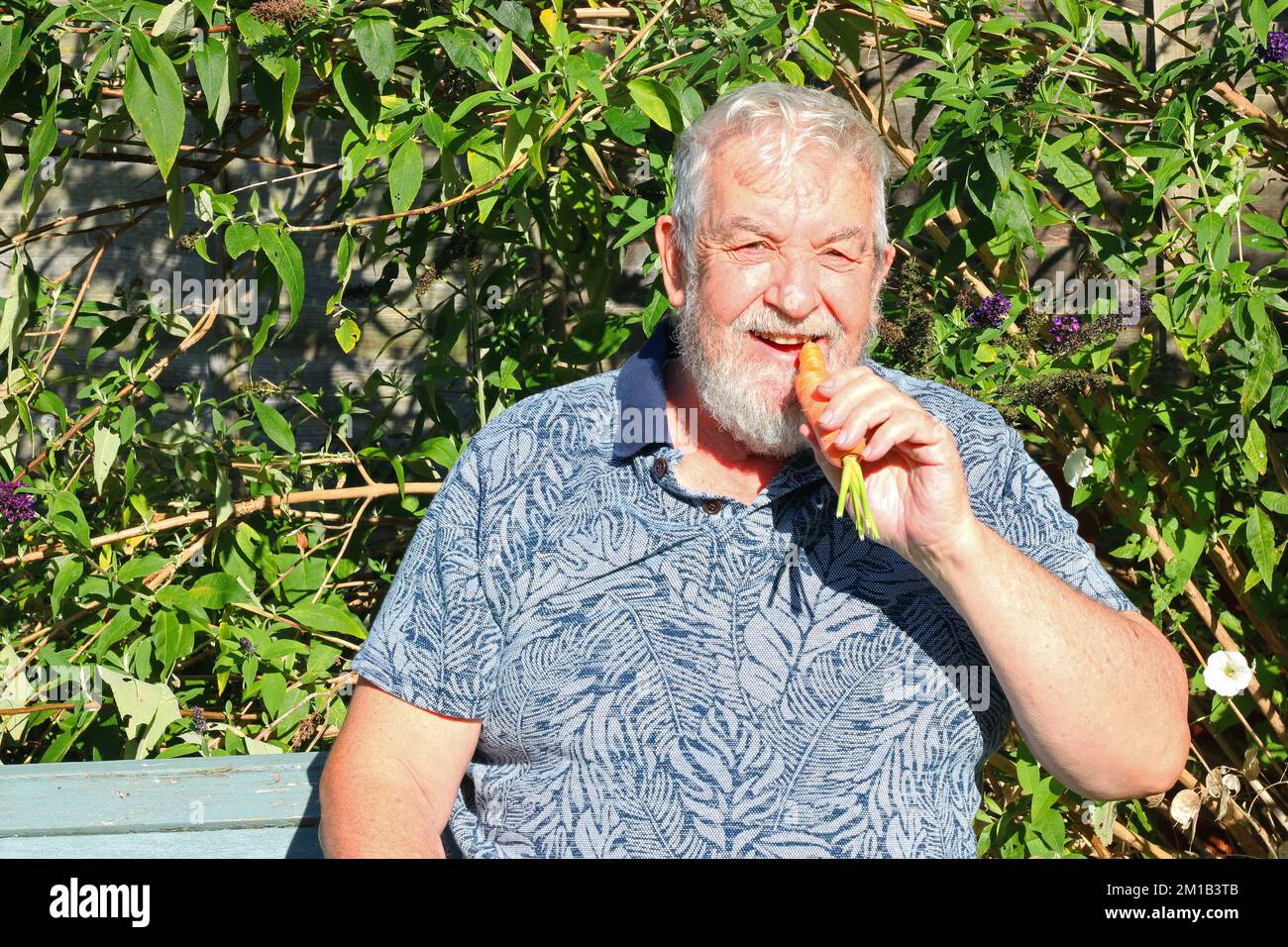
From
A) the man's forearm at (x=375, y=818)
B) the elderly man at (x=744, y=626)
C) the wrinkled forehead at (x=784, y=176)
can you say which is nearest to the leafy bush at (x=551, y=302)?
the wrinkled forehead at (x=784, y=176)

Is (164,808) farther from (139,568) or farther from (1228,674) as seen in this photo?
(1228,674)

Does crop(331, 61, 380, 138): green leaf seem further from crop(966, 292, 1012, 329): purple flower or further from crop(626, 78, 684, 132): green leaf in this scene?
crop(966, 292, 1012, 329): purple flower

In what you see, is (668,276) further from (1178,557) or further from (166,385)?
(166,385)

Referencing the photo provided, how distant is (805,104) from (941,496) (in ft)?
2.08

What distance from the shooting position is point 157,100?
2.00 metres

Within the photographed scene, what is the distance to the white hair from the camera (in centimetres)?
182

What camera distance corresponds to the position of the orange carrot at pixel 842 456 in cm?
159

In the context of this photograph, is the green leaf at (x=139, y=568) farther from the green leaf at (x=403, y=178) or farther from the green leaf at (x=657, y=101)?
the green leaf at (x=657, y=101)

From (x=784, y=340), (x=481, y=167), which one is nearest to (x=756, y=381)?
(x=784, y=340)

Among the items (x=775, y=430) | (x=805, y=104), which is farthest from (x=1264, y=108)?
(x=775, y=430)

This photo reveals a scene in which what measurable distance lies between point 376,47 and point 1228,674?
188 cm

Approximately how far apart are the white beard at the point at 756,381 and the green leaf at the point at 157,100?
33.6 inches

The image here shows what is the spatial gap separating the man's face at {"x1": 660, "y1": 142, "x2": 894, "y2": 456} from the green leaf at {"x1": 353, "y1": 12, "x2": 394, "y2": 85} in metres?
0.62

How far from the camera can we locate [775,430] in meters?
1.80
